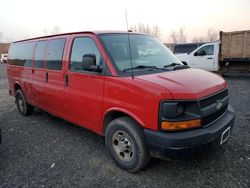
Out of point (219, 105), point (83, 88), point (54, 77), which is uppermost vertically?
point (54, 77)

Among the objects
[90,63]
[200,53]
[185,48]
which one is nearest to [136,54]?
[90,63]

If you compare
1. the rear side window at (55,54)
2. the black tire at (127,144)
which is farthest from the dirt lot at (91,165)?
the rear side window at (55,54)

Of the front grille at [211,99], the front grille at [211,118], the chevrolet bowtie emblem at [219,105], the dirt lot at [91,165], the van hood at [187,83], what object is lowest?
the dirt lot at [91,165]

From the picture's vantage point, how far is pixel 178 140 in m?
2.90

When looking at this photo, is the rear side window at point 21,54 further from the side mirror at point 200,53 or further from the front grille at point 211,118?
the side mirror at point 200,53

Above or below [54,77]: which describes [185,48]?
below

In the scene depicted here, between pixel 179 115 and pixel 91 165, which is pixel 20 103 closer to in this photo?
pixel 91 165

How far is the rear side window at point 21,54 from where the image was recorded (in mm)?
6023

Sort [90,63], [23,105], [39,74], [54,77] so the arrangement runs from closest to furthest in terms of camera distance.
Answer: [90,63] < [54,77] < [39,74] < [23,105]

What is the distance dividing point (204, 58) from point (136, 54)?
11.1 m

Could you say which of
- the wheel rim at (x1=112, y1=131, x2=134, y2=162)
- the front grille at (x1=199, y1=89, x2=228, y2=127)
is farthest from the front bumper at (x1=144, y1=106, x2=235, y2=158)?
the wheel rim at (x1=112, y1=131, x2=134, y2=162)

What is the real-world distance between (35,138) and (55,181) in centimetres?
188

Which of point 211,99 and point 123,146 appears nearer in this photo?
point 211,99

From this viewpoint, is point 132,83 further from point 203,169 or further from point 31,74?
point 31,74
